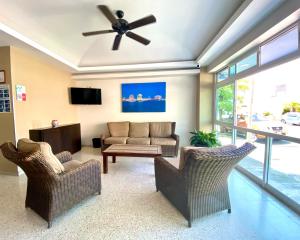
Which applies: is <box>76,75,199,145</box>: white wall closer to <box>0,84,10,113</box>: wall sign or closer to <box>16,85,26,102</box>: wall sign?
<box>16,85,26,102</box>: wall sign

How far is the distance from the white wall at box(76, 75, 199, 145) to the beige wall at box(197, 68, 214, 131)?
0.32 metres

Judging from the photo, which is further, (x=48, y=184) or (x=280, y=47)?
(x=280, y=47)

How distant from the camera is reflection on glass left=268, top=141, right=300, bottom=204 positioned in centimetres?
242

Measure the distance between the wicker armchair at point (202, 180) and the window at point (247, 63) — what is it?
205 centimetres

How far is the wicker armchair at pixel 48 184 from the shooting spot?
1783mm

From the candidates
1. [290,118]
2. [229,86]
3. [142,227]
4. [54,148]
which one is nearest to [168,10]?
[229,86]

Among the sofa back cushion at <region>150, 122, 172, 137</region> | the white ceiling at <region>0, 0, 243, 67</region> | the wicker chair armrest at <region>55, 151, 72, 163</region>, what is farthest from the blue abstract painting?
the wicker chair armrest at <region>55, 151, 72, 163</region>

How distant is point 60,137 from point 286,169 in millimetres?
4793

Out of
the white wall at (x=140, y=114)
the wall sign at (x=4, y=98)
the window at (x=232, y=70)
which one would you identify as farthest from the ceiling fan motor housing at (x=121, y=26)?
the white wall at (x=140, y=114)

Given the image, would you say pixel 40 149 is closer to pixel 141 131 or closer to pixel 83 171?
pixel 83 171

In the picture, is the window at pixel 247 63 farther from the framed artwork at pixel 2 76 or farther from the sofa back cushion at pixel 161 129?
the framed artwork at pixel 2 76

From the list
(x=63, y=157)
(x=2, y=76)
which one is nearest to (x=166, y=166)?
(x=63, y=157)

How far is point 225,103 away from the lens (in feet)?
14.9

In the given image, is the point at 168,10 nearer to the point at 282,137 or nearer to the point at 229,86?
the point at 229,86
